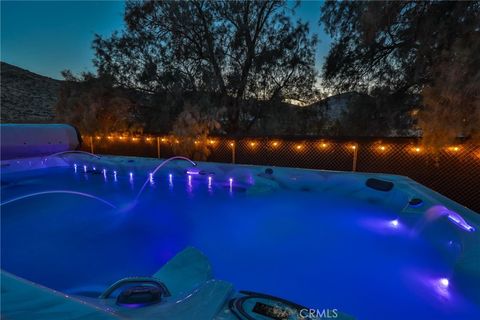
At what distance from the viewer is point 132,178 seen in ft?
17.0

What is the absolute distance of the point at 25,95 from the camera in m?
16.2

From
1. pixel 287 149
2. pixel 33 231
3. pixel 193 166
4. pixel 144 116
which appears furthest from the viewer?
pixel 144 116

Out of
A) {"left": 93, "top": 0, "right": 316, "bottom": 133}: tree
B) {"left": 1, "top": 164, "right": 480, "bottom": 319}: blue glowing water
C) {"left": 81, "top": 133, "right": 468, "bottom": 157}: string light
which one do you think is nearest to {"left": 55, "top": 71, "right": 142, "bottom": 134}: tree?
{"left": 81, "top": 133, "right": 468, "bottom": 157}: string light

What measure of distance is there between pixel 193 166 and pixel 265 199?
5.66 feet

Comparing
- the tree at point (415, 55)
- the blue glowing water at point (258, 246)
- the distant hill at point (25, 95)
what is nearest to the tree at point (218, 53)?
the tree at point (415, 55)

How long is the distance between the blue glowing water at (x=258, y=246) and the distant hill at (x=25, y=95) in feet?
40.7

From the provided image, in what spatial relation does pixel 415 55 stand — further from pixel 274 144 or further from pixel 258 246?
pixel 258 246

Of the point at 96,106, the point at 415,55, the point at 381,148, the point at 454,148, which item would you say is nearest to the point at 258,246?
the point at 381,148

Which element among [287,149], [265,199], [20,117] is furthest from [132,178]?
[20,117]

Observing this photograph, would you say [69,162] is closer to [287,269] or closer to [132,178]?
[132,178]

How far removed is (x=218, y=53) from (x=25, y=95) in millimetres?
16698

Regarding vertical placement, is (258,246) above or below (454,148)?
below

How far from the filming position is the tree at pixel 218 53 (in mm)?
6770

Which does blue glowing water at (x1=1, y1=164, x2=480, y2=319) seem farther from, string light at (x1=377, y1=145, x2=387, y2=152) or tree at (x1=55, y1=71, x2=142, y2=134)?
tree at (x1=55, y1=71, x2=142, y2=134)
